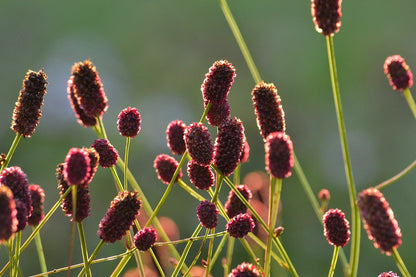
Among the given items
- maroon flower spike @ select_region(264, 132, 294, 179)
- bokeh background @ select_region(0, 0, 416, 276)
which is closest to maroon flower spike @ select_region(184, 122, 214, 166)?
maroon flower spike @ select_region(264, 132, 294, 179)

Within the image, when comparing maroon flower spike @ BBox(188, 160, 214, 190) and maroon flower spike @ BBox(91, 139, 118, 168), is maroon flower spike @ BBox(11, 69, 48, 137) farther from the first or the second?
maroon flower spike @ BBox(188, 160, 214, 190)

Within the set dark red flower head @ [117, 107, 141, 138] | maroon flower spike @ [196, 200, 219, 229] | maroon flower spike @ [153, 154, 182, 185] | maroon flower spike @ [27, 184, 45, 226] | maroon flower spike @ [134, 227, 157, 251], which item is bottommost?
maroon flower spike @ [134, 227, 157, 251]

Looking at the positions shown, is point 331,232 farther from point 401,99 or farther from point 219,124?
point 401,99

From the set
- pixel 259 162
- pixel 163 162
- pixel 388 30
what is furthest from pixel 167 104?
pixel 163 162

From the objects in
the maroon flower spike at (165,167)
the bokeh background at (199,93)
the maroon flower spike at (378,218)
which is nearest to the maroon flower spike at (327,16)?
the maroon flower spike at (378,218)

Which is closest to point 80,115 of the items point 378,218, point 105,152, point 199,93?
point 105,152

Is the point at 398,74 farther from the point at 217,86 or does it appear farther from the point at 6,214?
the point at 6,214
